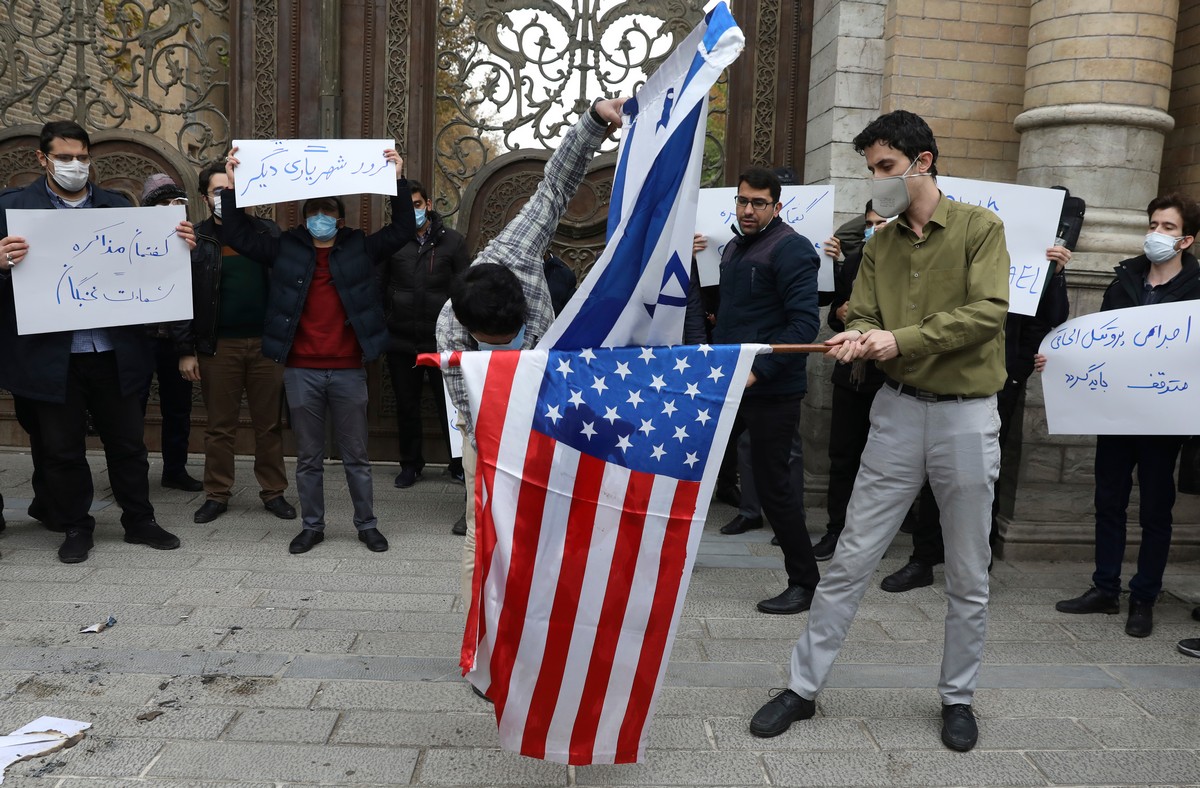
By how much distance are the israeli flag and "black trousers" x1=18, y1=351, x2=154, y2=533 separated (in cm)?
366

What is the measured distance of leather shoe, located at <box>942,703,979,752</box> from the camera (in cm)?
358

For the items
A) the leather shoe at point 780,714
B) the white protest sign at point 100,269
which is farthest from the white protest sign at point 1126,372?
the white protest sign at point 100,269

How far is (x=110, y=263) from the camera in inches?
220

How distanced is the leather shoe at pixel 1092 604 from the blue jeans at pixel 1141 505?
36 mm

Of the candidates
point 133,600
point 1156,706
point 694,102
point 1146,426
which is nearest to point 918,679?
point 1156,706

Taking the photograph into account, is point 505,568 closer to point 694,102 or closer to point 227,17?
point 694,102

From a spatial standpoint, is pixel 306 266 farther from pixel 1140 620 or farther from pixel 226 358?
pixel 1140 620

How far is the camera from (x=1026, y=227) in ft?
17.4

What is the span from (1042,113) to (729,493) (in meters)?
3.31

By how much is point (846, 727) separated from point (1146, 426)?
238 centimetres

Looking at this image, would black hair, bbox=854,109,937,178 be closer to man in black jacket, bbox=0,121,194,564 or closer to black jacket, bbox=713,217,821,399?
black jacket, bbox=713,217,821,399

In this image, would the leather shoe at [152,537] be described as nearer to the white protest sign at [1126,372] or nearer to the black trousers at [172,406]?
the black trousers at [172,406]

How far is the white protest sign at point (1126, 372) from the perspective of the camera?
4781 millimetres

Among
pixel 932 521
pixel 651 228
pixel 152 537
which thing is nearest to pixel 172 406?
pixel 152 537
